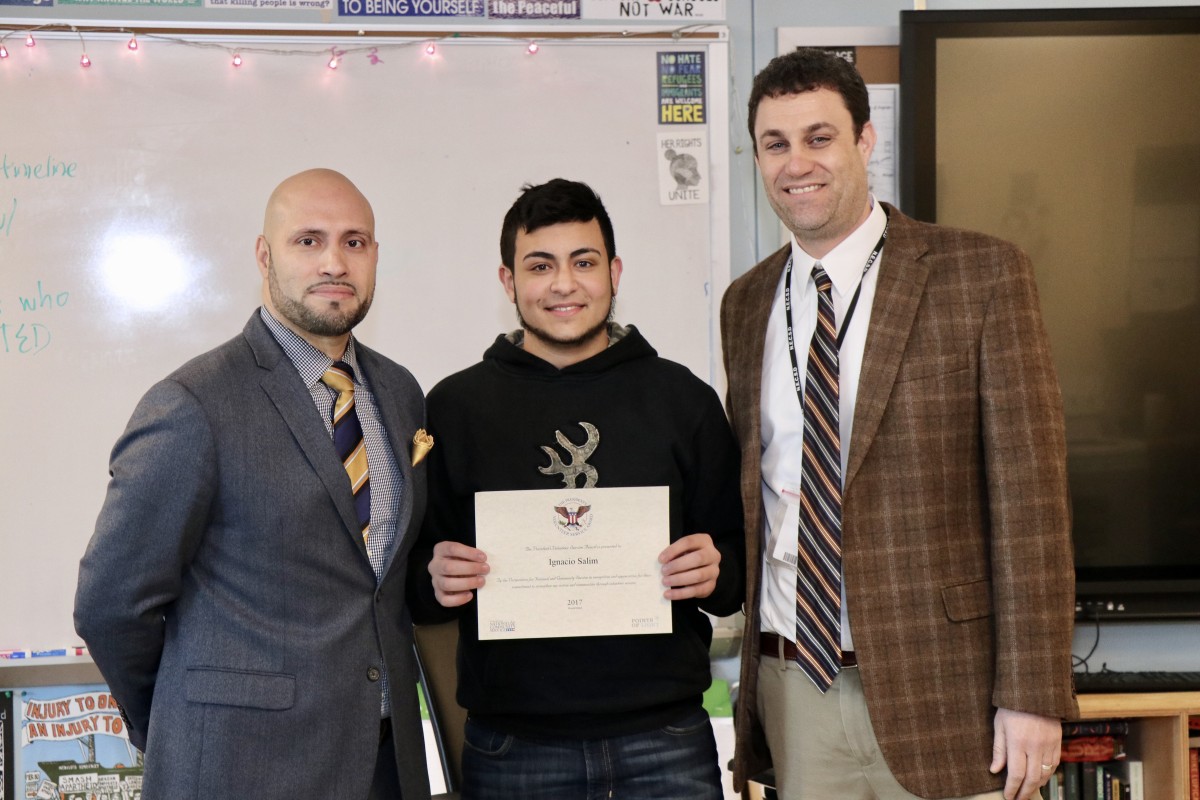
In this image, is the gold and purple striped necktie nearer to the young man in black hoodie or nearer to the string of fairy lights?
the young man in black hoodie

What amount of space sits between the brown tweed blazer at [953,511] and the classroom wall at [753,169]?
5.43 ft

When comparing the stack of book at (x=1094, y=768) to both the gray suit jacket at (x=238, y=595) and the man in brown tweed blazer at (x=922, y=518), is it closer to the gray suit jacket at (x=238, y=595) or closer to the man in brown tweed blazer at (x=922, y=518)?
the man in brown tweed blazer at (x=922, y=518)

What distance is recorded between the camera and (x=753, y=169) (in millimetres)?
3664

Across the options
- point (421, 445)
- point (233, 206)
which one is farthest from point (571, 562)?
point (233, 206)

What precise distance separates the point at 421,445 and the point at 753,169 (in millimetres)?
2042

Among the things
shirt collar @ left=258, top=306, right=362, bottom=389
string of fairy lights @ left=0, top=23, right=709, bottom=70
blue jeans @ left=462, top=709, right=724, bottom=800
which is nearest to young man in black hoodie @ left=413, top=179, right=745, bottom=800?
blue jeans @ left=462, top=709, right=724, bottom=800

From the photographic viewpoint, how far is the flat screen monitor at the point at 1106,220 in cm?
348

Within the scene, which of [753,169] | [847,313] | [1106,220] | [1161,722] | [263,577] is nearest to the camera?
[263,577]

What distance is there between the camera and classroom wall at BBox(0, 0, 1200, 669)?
363cm

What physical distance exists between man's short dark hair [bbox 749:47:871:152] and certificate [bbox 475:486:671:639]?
34.7 inches

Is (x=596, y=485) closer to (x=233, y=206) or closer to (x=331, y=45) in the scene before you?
(x=233, y=206)

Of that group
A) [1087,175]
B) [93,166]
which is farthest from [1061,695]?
[93,166]

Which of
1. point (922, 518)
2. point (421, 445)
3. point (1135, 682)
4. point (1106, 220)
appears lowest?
point (1135, 682)

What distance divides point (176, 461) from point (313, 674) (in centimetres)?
44
